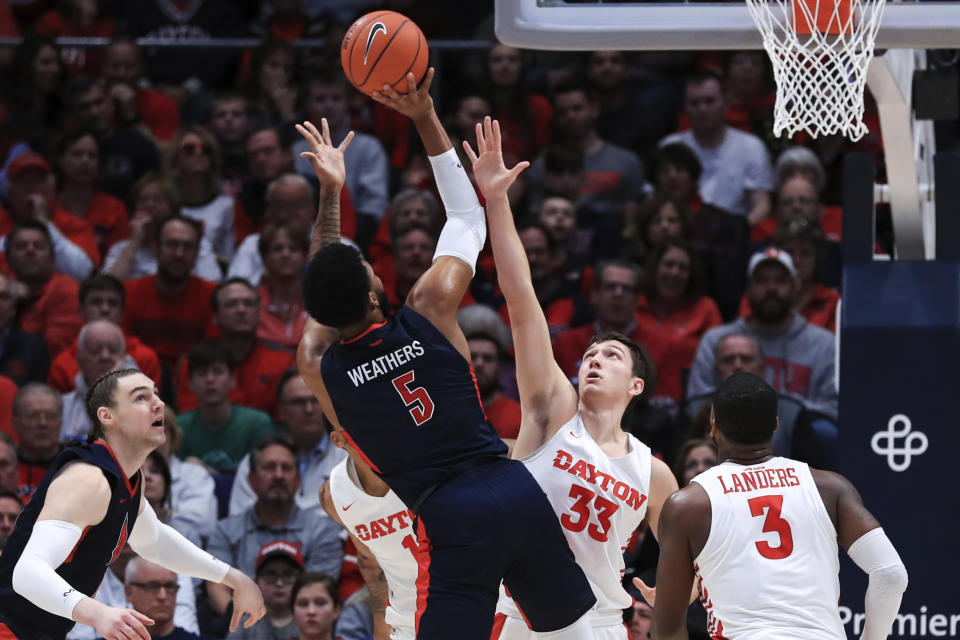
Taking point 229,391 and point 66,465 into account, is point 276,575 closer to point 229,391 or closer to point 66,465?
point 229,391

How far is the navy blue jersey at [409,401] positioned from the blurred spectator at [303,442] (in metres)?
3.30

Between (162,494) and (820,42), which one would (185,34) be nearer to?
(162,494)

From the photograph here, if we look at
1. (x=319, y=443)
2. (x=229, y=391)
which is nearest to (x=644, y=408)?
(x=319, y=443)

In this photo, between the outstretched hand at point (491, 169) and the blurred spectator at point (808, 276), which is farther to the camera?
the blurred spectator at point (808, 276)

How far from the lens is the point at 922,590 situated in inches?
257

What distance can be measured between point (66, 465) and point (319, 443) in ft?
10.8

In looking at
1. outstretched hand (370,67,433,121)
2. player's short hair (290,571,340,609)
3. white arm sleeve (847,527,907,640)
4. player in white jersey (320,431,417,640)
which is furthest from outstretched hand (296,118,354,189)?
player's short hair (290,571,340,609)

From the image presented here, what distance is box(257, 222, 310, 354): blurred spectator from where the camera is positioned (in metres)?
9.35

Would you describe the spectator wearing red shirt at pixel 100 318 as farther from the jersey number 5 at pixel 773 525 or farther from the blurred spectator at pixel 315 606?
the jersey number 5 at pixel 773 525

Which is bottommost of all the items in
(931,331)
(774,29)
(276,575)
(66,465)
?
(276,575)

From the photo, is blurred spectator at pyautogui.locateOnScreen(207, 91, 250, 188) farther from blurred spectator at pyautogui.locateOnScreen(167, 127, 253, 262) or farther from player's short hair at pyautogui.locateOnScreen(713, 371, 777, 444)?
player's short hair at pyautogui.locateOnScreen(713, 371, 777, 444)

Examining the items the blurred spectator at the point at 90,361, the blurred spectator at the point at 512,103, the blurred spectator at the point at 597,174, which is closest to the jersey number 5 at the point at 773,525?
the blurred spectator at the point at 90,361

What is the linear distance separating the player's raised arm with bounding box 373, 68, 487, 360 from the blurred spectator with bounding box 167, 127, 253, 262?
4884mm

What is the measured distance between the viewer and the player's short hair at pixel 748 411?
481 centimetres
